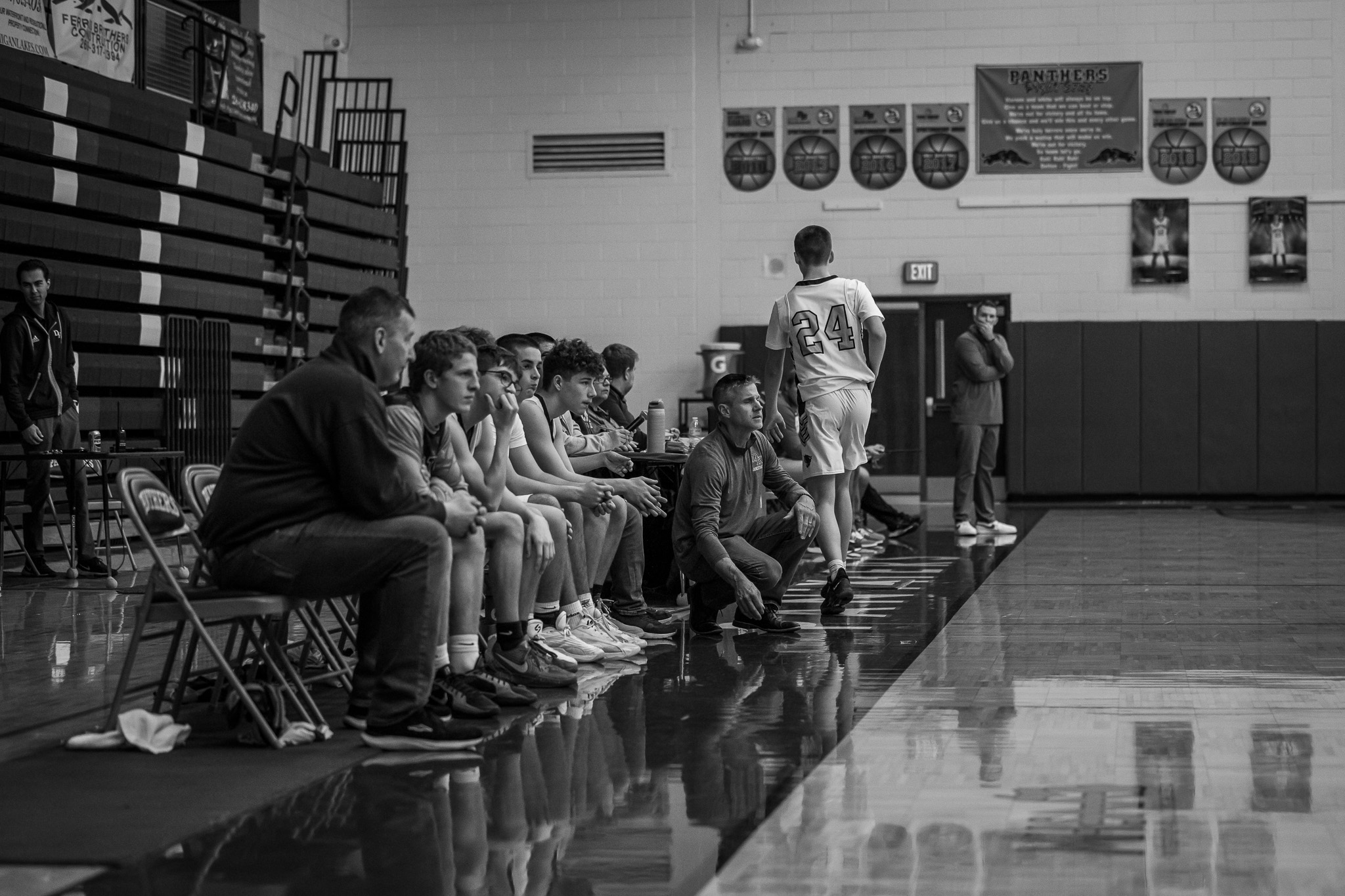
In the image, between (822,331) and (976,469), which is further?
(976,469)

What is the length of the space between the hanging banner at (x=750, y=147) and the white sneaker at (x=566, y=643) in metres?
9.88

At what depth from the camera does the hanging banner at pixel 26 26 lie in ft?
30.9

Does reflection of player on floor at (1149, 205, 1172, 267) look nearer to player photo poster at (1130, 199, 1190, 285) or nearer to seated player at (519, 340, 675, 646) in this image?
player photo poster at (1130, 199, 1190, 285)

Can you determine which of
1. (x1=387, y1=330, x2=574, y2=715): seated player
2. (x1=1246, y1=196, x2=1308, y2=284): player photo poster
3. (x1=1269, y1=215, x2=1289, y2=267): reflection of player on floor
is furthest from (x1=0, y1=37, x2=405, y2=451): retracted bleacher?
(x1=1269, y1=215, x2=1289, y2=267): reflection of player on floor

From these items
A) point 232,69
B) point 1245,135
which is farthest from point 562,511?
point 1245,135

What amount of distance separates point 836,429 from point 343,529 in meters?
3.65

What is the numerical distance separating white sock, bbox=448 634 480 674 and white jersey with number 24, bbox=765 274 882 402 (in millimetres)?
3135

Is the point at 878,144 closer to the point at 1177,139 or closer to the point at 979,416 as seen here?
the point at 1177,139

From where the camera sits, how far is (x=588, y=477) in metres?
5.84

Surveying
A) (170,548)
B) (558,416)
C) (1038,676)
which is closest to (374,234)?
(170,548)

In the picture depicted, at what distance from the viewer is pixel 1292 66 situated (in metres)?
14.2

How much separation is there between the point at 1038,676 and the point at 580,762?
188cm

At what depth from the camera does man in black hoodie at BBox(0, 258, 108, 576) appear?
27.2 ft

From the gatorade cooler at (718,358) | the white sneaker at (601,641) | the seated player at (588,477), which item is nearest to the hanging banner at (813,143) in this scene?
the gatorade cooler at (718,358)
